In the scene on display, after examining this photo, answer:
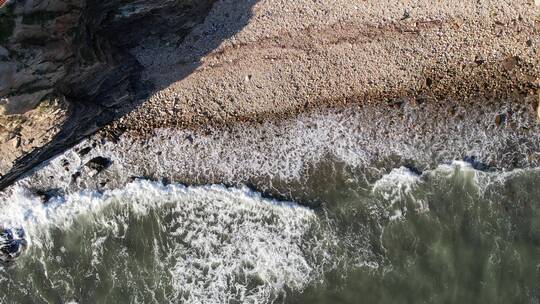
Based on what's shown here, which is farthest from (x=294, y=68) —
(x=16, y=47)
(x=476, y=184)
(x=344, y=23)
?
(x=16, y=47)

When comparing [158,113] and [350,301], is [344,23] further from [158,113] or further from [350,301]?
[350,301]

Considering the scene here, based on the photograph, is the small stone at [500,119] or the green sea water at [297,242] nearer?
the green sea water at [297,242]

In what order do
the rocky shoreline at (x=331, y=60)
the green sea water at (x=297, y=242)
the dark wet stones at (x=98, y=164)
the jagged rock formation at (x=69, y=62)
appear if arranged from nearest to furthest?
the jagged rock formation at (x=69, y=62)
the green sea water at (x=297, y=242)
the rocky shoreline at (x=331, y=60)
the dark wet stones at (x=98, y=164)

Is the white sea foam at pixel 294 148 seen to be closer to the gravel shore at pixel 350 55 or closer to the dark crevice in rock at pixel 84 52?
the gravel shore at pixel 350 55

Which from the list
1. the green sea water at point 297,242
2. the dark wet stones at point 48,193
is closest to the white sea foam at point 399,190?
the green sea water at point 297,242

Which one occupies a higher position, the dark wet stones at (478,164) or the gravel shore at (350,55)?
the gravel shore at (350,55)

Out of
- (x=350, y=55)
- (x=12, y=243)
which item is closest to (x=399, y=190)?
(x=350, y=55)

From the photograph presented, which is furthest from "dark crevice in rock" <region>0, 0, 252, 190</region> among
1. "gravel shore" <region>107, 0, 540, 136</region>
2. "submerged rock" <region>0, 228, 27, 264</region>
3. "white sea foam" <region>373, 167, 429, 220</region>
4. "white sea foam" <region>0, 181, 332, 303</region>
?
"white sea foam" <region>373, 167, 429, 220</region>

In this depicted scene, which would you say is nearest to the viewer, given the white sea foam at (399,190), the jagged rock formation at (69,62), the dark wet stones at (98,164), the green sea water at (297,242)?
the jagged rock formation at (69,62)

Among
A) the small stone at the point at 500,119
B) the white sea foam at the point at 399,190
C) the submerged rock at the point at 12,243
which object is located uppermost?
the small stone at the point at 500,119
